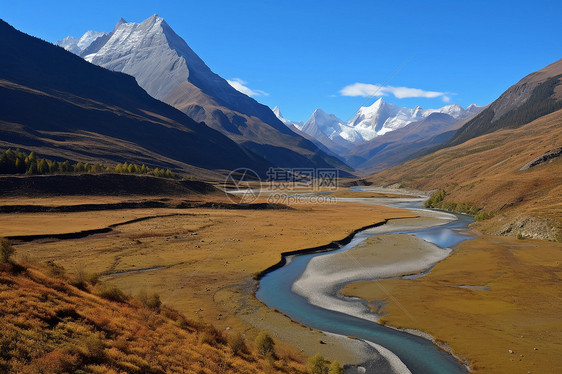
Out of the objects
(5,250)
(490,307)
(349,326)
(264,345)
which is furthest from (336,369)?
(5,250)

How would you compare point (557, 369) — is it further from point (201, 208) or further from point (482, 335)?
point (201, 208)

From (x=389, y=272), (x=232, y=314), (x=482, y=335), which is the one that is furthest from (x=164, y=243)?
(x=482, y=335)

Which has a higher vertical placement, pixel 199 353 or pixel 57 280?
pixel 57 280

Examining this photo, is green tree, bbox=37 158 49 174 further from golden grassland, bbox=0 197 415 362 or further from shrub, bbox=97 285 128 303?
shrub, bbox=97 285 128 303

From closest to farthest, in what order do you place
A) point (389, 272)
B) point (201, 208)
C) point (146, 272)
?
point (146, 272)
point (389, 272)
point (201, 208)

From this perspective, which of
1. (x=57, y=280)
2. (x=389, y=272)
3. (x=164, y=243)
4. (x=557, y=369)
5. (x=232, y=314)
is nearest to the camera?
(x=557, y=369)

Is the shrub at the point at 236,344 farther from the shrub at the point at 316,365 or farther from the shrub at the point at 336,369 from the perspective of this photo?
the shrub at the point at 336,369

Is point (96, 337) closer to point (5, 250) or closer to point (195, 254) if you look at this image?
point (5, 250)

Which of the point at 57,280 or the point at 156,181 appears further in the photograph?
the point at 156,181

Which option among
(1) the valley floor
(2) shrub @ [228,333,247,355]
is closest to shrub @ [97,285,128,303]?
(1) the valley floor
